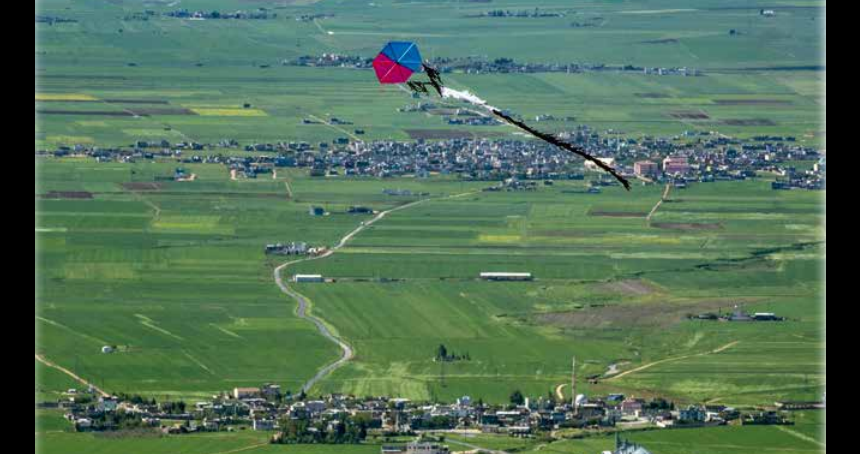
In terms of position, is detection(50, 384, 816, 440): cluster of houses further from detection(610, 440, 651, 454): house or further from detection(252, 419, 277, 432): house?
detection(610, 440, 651, 454): house

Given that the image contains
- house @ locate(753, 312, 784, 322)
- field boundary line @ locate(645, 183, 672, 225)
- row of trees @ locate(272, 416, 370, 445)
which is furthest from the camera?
field boundary line @ locate(645, 183, 672, 225)

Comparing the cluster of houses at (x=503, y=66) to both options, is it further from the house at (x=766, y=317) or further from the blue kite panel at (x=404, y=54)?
the blue kite panel at (x=404, y=54)

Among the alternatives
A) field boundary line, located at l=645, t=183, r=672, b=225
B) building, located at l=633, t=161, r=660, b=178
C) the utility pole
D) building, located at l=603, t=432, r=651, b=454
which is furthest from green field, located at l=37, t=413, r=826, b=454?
building, located at l=633, t=161, r=660, b=178

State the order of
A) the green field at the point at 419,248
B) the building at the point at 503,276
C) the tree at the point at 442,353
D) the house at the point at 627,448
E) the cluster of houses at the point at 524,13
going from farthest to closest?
the cluster of houses at the point at 524,13 → the building at the point at 503,276 → the tree at the point at 442,353 → the green field at the point at 419,248 → the house at the point at 627,448

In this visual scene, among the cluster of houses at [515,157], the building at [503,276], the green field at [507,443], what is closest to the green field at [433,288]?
the building at [503,276]

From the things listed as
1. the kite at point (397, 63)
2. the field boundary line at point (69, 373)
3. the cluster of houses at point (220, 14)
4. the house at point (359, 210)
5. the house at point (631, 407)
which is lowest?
the house at point (631, 407)
